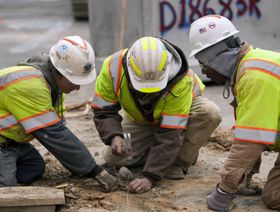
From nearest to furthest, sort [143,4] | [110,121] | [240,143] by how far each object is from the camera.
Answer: [240,143]
[110,121]
[143,4]

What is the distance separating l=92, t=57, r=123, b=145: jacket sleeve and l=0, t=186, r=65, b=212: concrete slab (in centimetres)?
75

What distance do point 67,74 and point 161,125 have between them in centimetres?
85

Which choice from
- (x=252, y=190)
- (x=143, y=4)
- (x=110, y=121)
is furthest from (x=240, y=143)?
(x=143, y=4)

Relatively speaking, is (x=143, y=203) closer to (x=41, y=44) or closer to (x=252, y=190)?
(x=252, y=190)

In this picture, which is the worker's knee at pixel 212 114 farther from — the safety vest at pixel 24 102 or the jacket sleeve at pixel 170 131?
the safety vest at pixel 24 102

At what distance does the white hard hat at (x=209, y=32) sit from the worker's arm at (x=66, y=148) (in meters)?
1.14

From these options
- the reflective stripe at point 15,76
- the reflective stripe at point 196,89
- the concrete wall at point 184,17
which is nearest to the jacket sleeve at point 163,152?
the reflective stripe at point 196,89

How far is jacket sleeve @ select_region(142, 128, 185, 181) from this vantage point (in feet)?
17.7

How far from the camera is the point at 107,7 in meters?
9.74

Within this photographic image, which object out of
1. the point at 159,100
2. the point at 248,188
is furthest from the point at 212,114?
the point at 248,188

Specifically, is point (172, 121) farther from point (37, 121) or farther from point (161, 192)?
point (37, 121)

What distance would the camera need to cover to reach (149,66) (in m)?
5.12

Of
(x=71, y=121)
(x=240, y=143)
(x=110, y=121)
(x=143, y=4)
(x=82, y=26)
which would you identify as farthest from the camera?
(x=82, y=26)

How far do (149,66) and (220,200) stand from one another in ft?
3.68
